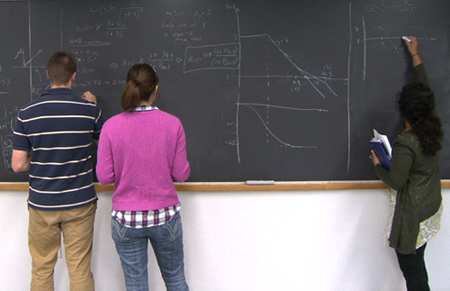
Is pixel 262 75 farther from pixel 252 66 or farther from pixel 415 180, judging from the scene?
pixel 415 180

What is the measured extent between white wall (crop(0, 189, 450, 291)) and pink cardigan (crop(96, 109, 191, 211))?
65cm

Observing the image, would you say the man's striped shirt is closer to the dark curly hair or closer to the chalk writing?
the chalk writing

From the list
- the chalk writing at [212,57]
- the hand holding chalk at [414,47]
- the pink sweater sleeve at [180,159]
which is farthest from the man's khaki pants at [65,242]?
the hand holding chalk at [414,47]

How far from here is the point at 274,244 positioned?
2.29 metres

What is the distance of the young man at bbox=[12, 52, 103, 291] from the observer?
5.66ft

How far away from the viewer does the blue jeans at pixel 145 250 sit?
1651mm

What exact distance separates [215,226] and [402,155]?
129 centimetres

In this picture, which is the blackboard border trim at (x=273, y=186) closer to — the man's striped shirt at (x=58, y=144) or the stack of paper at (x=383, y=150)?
the stack of paper at (x=383, y=150)

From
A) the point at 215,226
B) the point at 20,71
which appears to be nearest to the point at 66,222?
the point at 215,226

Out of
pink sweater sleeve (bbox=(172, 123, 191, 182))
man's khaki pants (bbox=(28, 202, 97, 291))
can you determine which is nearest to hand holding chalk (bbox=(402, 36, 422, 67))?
pink sweater sleeve (bbox=(172, 123, 191, 182))

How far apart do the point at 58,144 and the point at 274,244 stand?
1567 millimetres

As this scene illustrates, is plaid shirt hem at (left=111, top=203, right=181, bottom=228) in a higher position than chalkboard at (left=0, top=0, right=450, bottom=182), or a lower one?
lower

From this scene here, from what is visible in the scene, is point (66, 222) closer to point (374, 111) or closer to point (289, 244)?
point (289, 244)

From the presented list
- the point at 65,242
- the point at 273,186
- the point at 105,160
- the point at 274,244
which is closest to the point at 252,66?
the point at 273,186
